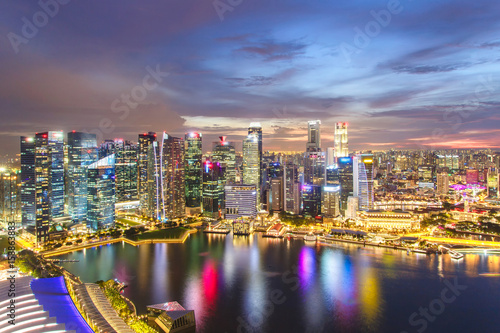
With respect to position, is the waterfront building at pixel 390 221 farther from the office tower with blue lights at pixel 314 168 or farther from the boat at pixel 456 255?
the office tower with blue lights at pixel 314 168

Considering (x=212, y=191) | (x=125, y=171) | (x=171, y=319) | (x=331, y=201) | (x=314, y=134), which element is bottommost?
(x=171, y=319)

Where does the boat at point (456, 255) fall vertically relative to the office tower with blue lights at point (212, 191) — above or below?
below

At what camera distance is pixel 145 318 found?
19.8 feet

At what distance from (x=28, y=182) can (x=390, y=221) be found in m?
14.0

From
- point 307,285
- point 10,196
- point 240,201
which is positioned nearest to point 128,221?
point 10,196

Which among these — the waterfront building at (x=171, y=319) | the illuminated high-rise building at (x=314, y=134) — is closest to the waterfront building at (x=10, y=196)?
the waterfront building at (x=171, y=319)

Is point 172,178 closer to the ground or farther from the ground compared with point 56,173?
closer to the ground

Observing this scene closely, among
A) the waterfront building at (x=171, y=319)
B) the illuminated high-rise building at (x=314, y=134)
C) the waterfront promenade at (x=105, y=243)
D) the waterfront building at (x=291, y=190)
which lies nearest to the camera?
the waterfront building at (x=171, y=319)

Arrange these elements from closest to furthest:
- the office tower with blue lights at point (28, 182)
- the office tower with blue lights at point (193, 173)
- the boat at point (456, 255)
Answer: the boat at point (456, 255) < the office tower with blue lights at point (28, 182) < the office tower with blue lights at point (193, 173)

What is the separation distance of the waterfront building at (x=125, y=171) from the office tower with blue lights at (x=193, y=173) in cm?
341

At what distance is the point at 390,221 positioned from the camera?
566 inches

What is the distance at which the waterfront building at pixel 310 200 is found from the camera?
52.5 ft

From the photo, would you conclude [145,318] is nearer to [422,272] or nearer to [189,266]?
[189,266]

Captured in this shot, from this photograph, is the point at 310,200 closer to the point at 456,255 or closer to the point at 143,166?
the point at 456,255
